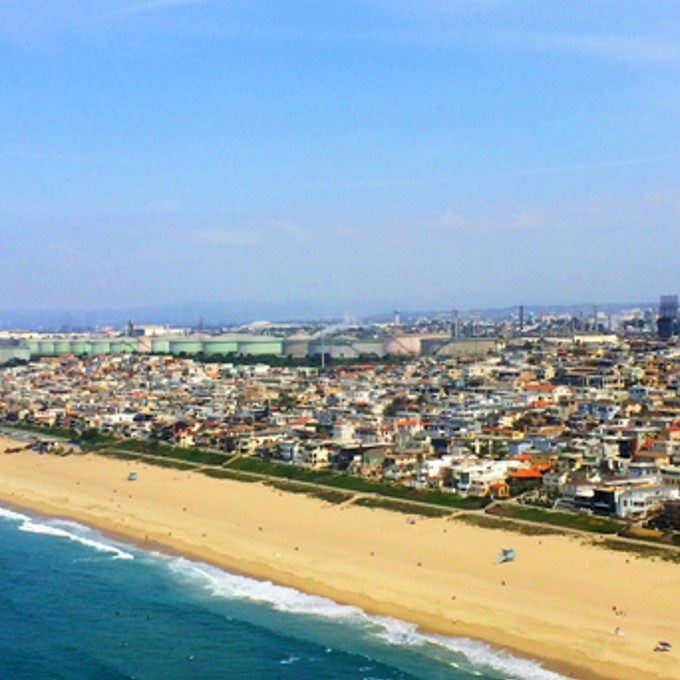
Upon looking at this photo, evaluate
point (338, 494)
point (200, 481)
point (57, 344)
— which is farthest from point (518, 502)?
point (57, 344)

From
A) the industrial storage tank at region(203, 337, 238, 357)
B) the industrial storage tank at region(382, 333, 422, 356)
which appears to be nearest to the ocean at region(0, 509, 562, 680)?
the industrial storage tank at region(382, 333, 422, 356)

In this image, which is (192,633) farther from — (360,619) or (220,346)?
(220,346)

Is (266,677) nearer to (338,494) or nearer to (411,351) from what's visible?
(338,494)

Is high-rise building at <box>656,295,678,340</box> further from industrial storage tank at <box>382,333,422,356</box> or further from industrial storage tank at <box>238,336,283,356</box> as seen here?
industrial storage tank at <box>238,336,283,356</box>

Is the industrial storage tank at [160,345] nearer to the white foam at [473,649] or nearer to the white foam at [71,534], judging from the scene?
the white foam at [71,534]

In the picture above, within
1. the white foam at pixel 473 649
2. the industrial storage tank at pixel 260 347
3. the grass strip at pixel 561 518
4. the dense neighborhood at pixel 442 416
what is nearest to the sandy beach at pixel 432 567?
the white foam at pixel 473 649

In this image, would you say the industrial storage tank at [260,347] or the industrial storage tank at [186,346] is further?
the industrial storage tank at [186,346]
